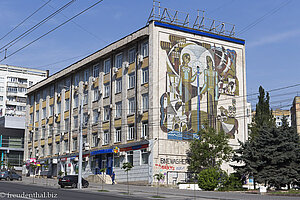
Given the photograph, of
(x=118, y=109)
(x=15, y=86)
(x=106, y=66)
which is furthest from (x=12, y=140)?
(x=118, y=109)

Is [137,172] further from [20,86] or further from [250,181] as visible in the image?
[20,86]

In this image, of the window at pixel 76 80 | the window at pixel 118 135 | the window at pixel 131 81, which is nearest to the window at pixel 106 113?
the window at pixel 118 135

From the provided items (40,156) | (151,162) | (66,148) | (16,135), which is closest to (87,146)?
(66,148)

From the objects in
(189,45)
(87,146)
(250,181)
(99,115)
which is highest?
(189,45)

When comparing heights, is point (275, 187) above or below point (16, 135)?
below

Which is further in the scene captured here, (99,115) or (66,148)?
(66,148)

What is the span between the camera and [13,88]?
116562 mm

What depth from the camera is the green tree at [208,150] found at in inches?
1826

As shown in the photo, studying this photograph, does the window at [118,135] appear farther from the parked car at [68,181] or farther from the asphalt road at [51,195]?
the asphalt road at [51,195]

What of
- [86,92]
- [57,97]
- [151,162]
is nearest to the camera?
[151,162]

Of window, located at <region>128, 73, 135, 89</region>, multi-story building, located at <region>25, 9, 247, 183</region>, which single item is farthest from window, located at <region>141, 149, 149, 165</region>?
window, located at <region>128, 73, 135, 89</region>

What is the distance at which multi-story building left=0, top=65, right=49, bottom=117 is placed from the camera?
377 feet

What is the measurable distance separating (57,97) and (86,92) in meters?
10.2

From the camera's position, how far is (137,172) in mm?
48219
